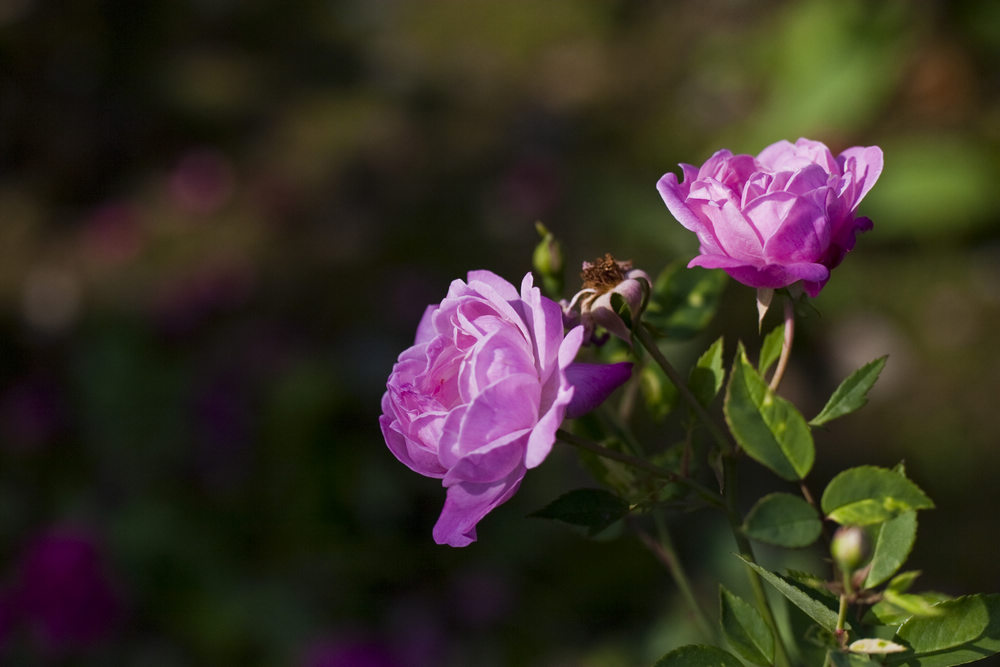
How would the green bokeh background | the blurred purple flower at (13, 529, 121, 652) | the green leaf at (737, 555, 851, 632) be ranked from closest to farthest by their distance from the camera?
the green leaf at (737, 555, 851, 632)
the blurred purple flower at (13, 529, 121, 652)
the green bokeh background

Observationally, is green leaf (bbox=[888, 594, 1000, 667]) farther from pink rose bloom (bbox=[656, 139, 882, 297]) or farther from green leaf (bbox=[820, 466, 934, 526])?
pink rose bloom (bbox=[656, 139, 882, 297])

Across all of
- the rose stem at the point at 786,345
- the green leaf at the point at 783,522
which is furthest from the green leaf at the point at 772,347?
the green leaf at the point at 783,522

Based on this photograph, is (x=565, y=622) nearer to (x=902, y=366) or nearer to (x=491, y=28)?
(x=902, y=366)

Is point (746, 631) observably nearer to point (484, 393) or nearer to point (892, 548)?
point (892, 548)

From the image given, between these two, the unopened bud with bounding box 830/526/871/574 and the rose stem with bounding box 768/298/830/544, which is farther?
the rose stem with bounding box 768/298/830/544

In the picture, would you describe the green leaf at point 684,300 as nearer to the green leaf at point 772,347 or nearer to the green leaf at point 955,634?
the green leaf at point 772,347

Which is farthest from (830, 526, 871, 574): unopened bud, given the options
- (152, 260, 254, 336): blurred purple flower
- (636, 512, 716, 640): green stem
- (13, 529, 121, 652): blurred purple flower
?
(152, 260, 254, 336): blurred purple flower

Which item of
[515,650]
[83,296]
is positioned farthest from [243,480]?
[83,296]
